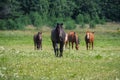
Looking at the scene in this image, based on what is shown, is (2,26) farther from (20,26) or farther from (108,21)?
(108,21)

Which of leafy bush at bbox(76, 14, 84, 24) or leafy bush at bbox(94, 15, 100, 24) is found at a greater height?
leafy bush at bbox(76, 14, 84, 24)

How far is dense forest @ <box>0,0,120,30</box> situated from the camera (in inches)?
4630

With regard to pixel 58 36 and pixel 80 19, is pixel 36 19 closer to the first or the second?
pixel 80 19

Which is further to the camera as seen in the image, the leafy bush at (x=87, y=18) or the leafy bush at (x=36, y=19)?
the leafy bush at (x=87, y=18)

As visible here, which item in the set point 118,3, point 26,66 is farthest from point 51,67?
Result: point 118,3

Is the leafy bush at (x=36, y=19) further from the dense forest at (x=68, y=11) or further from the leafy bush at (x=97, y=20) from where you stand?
the leafy bush at (x=97, y=20)

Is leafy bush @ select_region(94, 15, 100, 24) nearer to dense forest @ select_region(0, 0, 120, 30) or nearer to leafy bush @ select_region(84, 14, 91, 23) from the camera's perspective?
dense forest @ select_region(0, 0, 120, 30)

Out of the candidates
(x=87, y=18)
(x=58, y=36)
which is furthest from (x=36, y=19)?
(x=58, y=36)

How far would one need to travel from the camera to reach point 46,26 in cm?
11256

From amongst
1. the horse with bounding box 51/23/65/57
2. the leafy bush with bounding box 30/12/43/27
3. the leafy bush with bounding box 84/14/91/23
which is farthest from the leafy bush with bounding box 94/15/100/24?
the horse with bounding box 51/23/65/57

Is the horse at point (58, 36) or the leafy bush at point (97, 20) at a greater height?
the horse at point (58, 36)

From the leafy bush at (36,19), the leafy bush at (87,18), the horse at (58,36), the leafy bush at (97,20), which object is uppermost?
the horse at (58,36)

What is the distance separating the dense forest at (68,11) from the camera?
118 metres

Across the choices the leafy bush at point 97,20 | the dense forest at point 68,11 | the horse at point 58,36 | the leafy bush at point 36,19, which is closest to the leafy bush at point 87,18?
the dense forest at point 68,11
